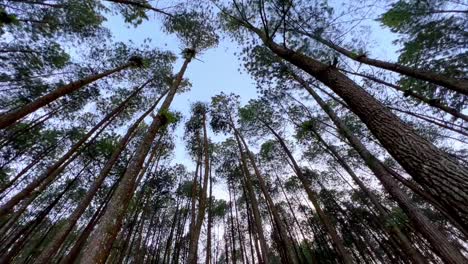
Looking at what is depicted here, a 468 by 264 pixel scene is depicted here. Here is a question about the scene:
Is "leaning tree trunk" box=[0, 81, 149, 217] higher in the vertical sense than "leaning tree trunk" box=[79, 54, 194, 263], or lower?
higher

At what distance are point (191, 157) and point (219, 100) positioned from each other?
490 cm

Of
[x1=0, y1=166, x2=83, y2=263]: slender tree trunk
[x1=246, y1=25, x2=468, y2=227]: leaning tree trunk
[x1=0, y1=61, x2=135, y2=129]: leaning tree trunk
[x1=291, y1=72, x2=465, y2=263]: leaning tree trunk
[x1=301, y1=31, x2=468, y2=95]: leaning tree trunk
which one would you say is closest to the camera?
[x1=246, y1=25, x2=468, y2=227]: leaning tree trunk

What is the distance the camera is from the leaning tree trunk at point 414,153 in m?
1.81

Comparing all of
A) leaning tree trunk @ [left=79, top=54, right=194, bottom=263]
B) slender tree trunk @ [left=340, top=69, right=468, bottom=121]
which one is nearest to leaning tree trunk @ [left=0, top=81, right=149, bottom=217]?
leaning tree trunk @ [left=79, top=54, right=194, bottom=263]

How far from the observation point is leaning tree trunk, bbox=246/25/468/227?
71.3 inches

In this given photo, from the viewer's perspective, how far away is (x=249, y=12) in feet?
24.1

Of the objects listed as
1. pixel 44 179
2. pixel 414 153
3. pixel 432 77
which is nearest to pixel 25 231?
pixel 44 179

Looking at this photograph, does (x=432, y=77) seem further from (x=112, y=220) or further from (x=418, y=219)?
(x=112, y=220)

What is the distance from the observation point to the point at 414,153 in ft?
7.39

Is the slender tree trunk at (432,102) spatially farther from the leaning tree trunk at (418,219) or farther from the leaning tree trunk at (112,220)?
the leaning tree trunk at (112,220)

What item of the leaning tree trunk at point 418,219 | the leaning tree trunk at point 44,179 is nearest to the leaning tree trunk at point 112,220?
the leaning tree trunk at point 44,179

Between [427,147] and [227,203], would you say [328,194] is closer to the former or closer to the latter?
[227,203]

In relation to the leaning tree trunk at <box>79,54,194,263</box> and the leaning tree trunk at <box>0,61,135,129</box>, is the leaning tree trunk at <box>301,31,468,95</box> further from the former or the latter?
the leaning tree trunk at <box>0,61,135,129</box>

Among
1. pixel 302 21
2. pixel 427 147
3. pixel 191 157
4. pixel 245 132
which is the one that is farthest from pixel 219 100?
pixel 427 147
